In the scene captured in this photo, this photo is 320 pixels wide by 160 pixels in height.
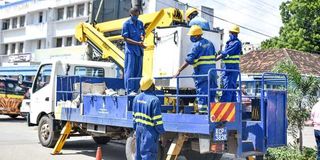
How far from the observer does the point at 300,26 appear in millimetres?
33688

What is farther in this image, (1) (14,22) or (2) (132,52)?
(1) (14,22)

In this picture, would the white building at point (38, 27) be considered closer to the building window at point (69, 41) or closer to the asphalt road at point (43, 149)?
the building window at point (69, 41)

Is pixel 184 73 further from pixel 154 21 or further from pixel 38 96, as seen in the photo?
pixel 38 96

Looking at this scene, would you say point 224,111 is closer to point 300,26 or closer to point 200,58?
point 200,58

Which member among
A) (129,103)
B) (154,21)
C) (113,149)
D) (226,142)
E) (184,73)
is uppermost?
(154,21)

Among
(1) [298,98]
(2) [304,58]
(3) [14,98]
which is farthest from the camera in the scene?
(2) [304,58]

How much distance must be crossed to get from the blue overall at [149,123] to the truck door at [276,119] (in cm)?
234

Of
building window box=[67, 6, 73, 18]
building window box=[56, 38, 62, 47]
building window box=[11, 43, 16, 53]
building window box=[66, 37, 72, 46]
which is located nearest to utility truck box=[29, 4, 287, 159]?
building window box=[67, 6, 73, 18]

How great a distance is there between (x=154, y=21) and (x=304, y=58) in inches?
845

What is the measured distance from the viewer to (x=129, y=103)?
8.71 metres

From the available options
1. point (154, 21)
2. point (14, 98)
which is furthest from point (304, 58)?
point (154, 21)

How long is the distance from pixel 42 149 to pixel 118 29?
12.6 feet

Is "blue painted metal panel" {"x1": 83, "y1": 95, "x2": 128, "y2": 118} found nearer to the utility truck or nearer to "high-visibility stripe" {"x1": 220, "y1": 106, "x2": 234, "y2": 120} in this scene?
the utility truck

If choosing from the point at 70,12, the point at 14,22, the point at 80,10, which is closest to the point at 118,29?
the point at 80,10
